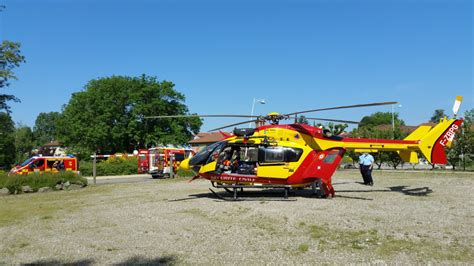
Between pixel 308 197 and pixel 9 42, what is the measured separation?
113 ft

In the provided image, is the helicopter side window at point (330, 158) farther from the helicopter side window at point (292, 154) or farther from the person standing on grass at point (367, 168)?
the person standing on grass at point (367, 168)

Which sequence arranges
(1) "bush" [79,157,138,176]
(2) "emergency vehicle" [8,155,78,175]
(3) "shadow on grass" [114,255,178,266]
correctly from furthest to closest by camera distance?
1. (1) "bush" [79,157,138,176]
2. (2) "emergency vehicle" [8,155,78,175]
3. (3) "shadow on grass" [114,255,178,266]

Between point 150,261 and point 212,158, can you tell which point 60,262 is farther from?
point 212,158

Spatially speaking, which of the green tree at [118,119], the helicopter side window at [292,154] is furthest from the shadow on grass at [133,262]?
the green tree at [118,119]

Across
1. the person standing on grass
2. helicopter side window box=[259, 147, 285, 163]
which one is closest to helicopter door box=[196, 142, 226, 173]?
helicopter side window box=[259, 147, 285, 163]

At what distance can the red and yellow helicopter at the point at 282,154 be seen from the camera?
14.0 m

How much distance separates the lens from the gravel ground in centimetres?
672

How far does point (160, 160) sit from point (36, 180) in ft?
42.9

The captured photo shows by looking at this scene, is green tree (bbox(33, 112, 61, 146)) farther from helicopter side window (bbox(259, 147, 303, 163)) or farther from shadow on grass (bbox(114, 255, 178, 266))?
shadow on grass (bbox(114, 255, 178, 266))

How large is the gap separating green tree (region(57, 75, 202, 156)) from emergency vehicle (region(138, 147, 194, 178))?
75.4ft

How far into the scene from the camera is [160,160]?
103ft

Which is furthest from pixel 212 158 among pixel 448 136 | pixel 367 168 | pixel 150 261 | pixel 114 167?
pixel 114 167

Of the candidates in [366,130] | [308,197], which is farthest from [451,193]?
[366,130]

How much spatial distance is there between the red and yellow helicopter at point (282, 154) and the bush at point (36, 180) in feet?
27.0
